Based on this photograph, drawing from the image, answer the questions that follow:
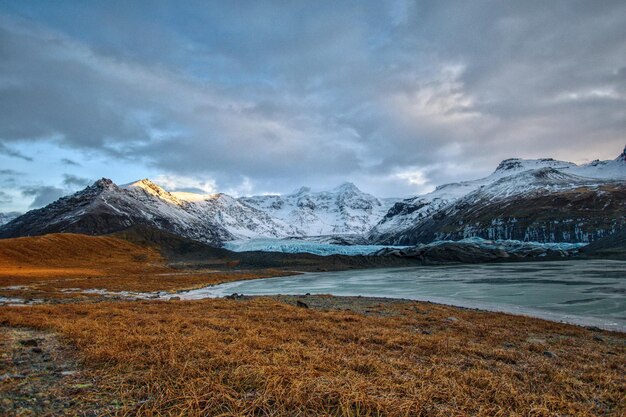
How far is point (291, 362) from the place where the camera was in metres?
7.16

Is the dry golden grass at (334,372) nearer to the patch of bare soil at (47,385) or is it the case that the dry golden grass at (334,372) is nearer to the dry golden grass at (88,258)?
the patch of bare soil at (47,385)

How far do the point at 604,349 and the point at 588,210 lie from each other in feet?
649

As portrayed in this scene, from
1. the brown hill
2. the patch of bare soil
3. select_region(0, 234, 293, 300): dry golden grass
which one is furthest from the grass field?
the brown hill

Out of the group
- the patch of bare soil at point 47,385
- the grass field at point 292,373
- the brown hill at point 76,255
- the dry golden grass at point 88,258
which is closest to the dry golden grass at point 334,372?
the grass field at point 292,373

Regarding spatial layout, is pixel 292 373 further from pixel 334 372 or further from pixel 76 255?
pixel 76 255

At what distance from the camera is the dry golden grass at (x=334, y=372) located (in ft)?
17.0

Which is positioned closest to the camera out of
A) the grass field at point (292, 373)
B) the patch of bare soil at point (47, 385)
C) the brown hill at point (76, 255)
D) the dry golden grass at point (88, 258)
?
the patch of bare soil at point (47, 385)

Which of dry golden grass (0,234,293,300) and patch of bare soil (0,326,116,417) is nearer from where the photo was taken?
patch of bare soil (0,326,116,417)

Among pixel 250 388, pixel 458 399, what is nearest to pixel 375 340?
pixel 458 399

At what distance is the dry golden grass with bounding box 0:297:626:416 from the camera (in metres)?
5.17

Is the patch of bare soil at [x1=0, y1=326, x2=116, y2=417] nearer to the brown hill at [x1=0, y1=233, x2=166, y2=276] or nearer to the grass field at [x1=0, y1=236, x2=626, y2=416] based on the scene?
the grass field at [x1=0, y1=236, x2=626, y2=416]

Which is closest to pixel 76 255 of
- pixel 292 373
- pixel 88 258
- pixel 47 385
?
pixel 88 258

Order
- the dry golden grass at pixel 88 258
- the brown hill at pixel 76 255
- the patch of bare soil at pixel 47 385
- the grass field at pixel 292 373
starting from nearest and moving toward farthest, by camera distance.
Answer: the patch of bare soil at pixel 47 385 → the grass field at pixel 292 373 → the dry golden grass at pixel 88 258 → the brown hill at pixel 76 255

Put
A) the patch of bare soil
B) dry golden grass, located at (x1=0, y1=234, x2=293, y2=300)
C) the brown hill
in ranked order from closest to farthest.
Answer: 1. the patch of bare soil
2. dry golden grass, located at (x1=0, y1=234, x2=293, y2=300)
3. the brown hill
